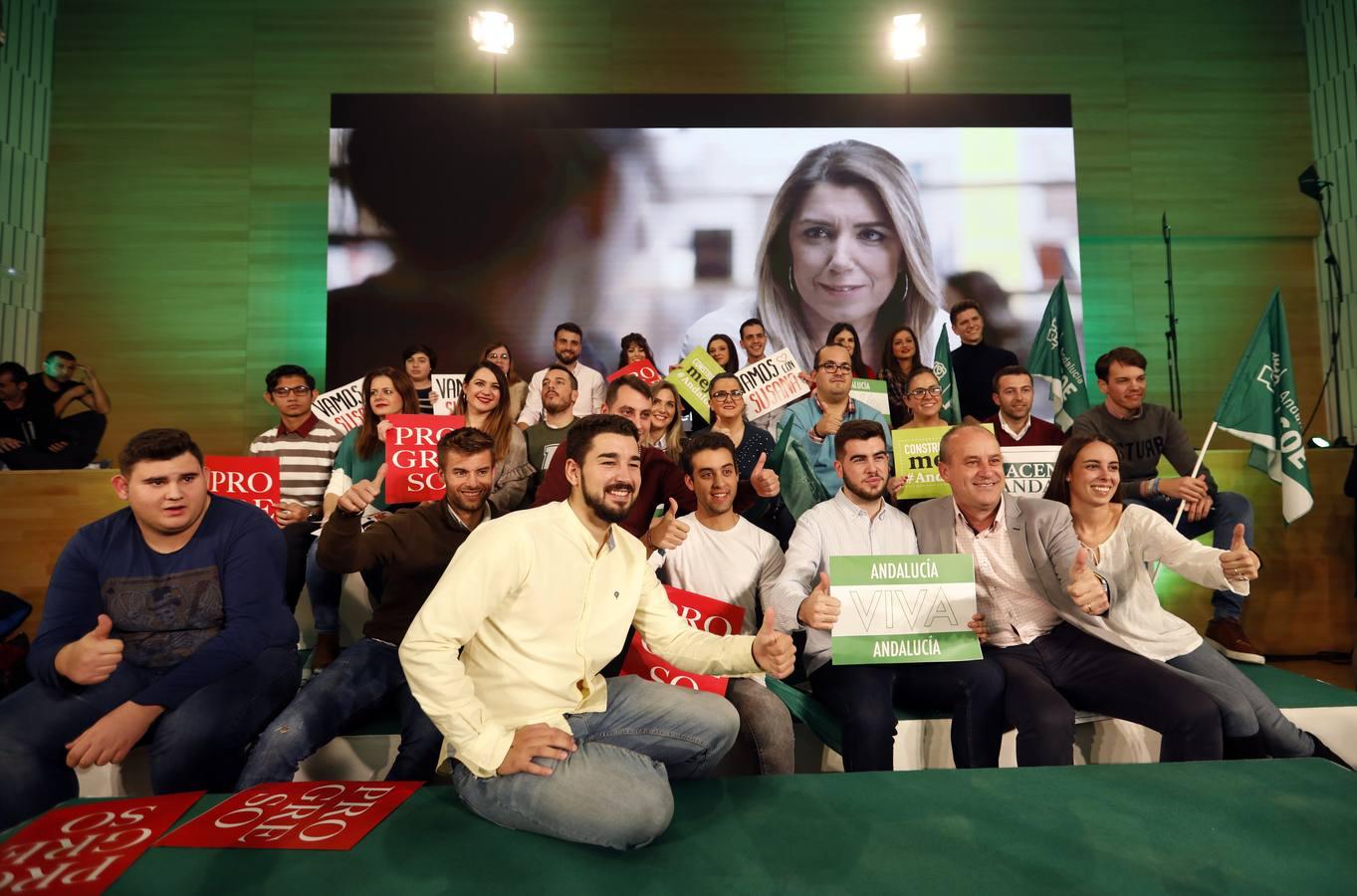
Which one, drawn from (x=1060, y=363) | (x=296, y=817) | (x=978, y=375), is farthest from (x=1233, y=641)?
(x=296, y=817)

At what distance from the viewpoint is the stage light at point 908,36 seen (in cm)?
702

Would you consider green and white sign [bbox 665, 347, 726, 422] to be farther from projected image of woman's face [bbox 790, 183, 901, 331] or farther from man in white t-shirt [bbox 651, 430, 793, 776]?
projected image of woman's face [bbox 790, 183, 901, 331]

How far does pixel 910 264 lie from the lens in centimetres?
722

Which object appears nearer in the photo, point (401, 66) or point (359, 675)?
point (359, 675)

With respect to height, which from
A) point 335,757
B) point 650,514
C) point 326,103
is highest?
point 326,103

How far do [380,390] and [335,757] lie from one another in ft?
6.21

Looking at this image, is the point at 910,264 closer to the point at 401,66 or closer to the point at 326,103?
the point at 401,66

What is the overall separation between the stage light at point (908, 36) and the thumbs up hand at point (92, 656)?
7.22m

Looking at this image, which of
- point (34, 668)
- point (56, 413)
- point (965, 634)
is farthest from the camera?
point (56, 413)

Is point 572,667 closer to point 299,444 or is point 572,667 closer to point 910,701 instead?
point 910,701

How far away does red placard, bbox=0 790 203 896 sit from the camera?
1.65m

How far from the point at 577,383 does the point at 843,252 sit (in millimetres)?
3139

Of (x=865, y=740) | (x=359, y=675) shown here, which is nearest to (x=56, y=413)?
(x=359, y=675)

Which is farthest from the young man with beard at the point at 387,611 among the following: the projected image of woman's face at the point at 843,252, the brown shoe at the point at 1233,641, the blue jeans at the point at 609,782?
the projected image of woman's face at the point at 843,252
